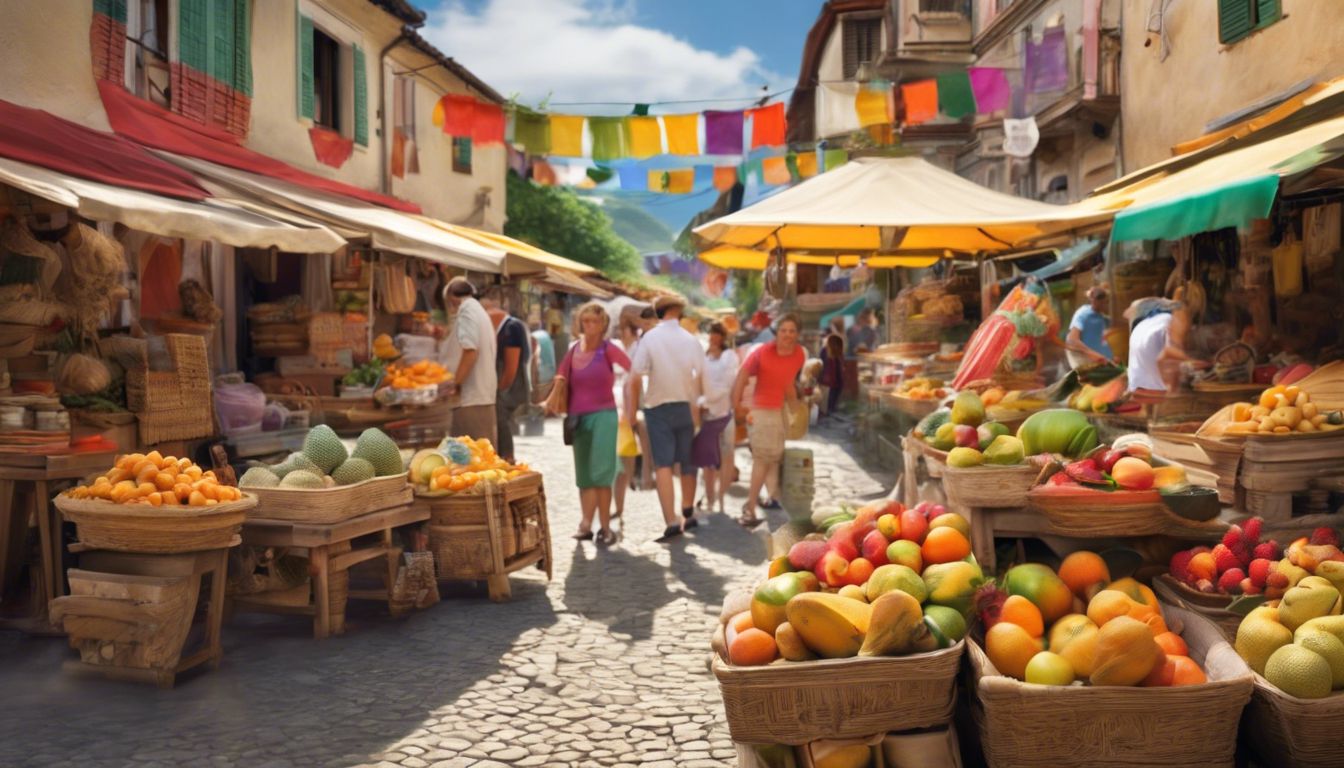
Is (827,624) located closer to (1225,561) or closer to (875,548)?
(875,548)

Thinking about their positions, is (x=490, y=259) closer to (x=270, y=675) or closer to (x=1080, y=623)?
(x=270, y=675)

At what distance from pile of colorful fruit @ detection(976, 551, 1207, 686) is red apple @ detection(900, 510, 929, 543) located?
32 centimetres

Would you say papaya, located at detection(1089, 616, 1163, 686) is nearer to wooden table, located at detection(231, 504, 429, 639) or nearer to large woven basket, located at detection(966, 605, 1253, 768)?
large woven basket, located at detection(966, 605, 1253, 768)

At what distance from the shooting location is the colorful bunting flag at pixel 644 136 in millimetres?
15789

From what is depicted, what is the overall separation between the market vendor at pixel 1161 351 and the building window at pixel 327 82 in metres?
11.5

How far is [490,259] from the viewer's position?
10.9 m

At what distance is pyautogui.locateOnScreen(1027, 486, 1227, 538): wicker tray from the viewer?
12.7 feet

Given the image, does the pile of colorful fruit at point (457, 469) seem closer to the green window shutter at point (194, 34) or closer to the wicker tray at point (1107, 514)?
the wicker tray at point (1107, 514)

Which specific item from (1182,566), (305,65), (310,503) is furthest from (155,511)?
(305,65)

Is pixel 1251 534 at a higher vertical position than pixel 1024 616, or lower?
higher

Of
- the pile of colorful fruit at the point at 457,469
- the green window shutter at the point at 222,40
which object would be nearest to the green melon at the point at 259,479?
the pile of colorful fruit at the point at 457,469

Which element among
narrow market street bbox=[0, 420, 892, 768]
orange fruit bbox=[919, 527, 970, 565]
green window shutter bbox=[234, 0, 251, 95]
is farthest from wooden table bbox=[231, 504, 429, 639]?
green window shutter bbox=[234, 0, 251, 95]

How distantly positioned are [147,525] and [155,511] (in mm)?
112

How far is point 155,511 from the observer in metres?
4.89
